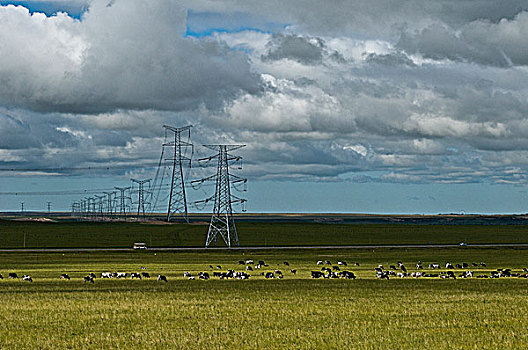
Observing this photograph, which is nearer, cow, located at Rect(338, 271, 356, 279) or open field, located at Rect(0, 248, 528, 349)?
open field, located at Rect(0, 248, 528, 349)

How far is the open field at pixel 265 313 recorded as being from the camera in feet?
98.5

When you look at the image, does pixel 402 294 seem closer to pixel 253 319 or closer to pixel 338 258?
pixel 253 319

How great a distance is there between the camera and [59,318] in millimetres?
36531

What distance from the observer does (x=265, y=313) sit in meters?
38.7

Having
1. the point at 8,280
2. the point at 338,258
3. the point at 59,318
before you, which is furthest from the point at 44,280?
the point at 338,258

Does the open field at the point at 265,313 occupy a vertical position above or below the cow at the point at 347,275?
below

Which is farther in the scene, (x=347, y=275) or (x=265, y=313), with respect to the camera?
(x=347, y=275)

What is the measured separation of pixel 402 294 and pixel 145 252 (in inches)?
3172

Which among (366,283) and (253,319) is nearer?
(253,319)

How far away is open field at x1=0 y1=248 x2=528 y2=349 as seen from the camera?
30031mm

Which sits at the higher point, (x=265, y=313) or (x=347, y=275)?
(x=347, y=275)

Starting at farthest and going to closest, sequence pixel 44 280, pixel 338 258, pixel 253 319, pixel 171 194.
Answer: pixel 171 194
pixel 338 258
pixel 44 280
pixel 253 319

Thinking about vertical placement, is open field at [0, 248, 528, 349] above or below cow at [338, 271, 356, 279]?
below

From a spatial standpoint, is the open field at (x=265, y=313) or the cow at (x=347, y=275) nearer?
the open field at (x=265, y=313)
